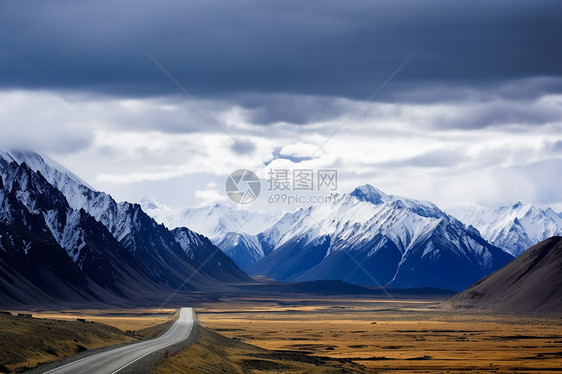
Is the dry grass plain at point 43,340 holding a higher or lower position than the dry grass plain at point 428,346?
higher

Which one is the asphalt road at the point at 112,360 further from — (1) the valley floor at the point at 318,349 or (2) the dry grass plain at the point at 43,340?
(2) the dry grass plain at the point at 43,340

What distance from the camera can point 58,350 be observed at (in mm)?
89250

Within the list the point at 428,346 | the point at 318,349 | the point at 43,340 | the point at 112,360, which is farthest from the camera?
the point at 428,346

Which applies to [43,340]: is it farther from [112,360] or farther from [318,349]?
[318,349]

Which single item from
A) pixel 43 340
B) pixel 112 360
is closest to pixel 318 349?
pixel 43 340

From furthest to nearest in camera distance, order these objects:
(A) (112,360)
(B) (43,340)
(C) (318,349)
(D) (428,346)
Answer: (D) (428,346) → (C) (318,349) → (B) (43,340) → (A) (112,360)

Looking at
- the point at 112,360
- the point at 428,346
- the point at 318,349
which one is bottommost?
the point at 318,349

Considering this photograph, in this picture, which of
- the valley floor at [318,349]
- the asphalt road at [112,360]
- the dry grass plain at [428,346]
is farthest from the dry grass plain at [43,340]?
the dry grass plain at [428,346]

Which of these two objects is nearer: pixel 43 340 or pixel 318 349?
pixel 43 340

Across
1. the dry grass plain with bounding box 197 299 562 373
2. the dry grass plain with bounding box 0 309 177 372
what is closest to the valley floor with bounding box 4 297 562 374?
the dry grass plain with bounding box 0 309 177 372

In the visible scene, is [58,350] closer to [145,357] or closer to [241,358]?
[145,357]

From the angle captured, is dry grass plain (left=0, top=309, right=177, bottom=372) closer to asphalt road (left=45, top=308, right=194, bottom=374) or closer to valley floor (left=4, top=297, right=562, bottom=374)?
valley floor (left=4, top=297, right=562, bottom=374)

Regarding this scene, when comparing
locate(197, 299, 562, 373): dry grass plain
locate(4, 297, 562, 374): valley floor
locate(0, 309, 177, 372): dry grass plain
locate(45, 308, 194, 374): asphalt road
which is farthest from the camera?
locate(197, 299, 562, 373): dry grass plain

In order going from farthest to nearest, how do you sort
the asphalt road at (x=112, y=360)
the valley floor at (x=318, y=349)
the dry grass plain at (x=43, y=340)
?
the valley floor at (x=318, y=349) < the dry grass plain at (x=43, y=340) < the asphalt road at (x=112, y=360)
